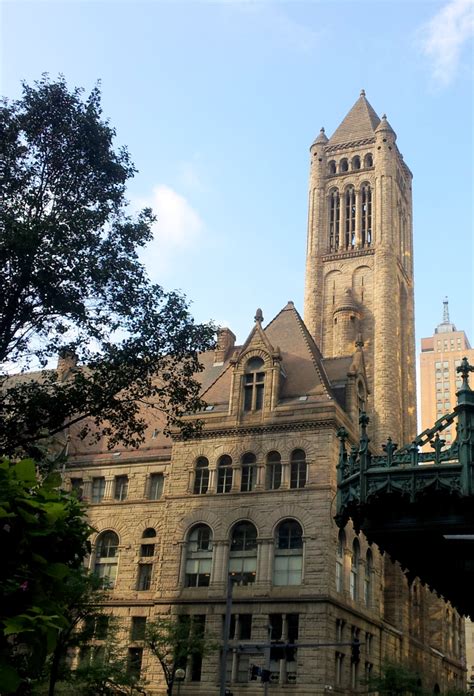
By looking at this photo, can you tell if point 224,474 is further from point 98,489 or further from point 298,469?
point 98,489

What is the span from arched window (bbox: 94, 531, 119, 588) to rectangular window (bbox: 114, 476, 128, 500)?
231 cm

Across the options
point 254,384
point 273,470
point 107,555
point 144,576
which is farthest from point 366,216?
point 144,576

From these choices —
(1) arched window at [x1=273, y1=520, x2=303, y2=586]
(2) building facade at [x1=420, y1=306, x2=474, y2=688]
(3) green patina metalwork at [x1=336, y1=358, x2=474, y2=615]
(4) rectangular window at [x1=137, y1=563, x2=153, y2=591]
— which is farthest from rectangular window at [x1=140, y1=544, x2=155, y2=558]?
(2) building facade at [x1=420, y1=306, x2=474, y2=688]

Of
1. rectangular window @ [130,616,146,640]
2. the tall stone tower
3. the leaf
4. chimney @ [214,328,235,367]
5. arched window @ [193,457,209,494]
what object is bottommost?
the leaf

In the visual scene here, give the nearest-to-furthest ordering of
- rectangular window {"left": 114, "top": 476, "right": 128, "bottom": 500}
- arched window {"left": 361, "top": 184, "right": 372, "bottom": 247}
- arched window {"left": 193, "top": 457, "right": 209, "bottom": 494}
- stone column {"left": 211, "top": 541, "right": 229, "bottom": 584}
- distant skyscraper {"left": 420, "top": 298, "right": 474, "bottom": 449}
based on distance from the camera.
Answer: stone column {"left": 211, "top": 541, "right": 229, "bottom": 584} → arched window {"left": 193, "top": 457, "right": 209, "bottom": 494} → rectangular window {"left": 114, "top": 476, "right": 128, "bottom": 500} → arched window {"left": 361, "top": 184, "right": 372, "bottom": 247} → distant skyscraper {"left": 420, "top": 298, "right": 474, "bottom": 449}

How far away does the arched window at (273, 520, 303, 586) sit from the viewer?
43.2 m

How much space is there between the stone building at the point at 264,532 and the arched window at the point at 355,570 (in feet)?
0.34

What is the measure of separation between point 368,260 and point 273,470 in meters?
27.4

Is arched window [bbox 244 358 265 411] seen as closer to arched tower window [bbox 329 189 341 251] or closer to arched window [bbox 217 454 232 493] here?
arched window [bbox 217 454 232 493]

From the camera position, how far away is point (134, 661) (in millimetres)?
45094

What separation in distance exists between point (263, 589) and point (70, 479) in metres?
16.7

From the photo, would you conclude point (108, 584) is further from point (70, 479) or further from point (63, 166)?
point (63, 166)

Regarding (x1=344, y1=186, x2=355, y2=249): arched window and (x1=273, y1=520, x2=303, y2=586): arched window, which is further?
(x1=344, y1=186, x2=355, y2=249): arched window

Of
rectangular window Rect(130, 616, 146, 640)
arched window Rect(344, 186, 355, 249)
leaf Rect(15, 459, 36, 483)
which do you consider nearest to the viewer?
leaf Rect(15, 459, 36, 483)
